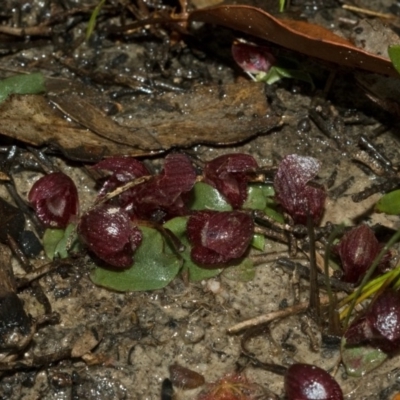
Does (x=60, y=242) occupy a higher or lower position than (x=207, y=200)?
lower

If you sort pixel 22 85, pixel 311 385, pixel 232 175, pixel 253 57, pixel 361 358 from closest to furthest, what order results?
pixel 311 385, pixel 361 358, pixel 232 175, pixel 22 85, pixel 253 57

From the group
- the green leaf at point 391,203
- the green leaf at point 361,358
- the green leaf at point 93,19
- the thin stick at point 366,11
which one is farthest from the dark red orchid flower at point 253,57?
the green leaf at point 361,358

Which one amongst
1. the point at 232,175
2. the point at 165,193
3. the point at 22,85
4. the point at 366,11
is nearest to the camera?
the point at 165,193

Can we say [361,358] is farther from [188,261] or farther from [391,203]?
[188,261]

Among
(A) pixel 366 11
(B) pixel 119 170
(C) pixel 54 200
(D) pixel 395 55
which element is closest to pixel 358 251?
(D) pixel 395 55

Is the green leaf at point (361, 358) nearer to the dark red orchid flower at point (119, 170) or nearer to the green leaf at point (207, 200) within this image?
the green leaf at point (207, 200)

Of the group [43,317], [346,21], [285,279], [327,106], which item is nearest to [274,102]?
[327,106]

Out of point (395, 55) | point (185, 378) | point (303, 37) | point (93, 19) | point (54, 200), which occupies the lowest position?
point (185, 378)

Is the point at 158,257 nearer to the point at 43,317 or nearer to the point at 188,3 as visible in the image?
the point at 43,317
